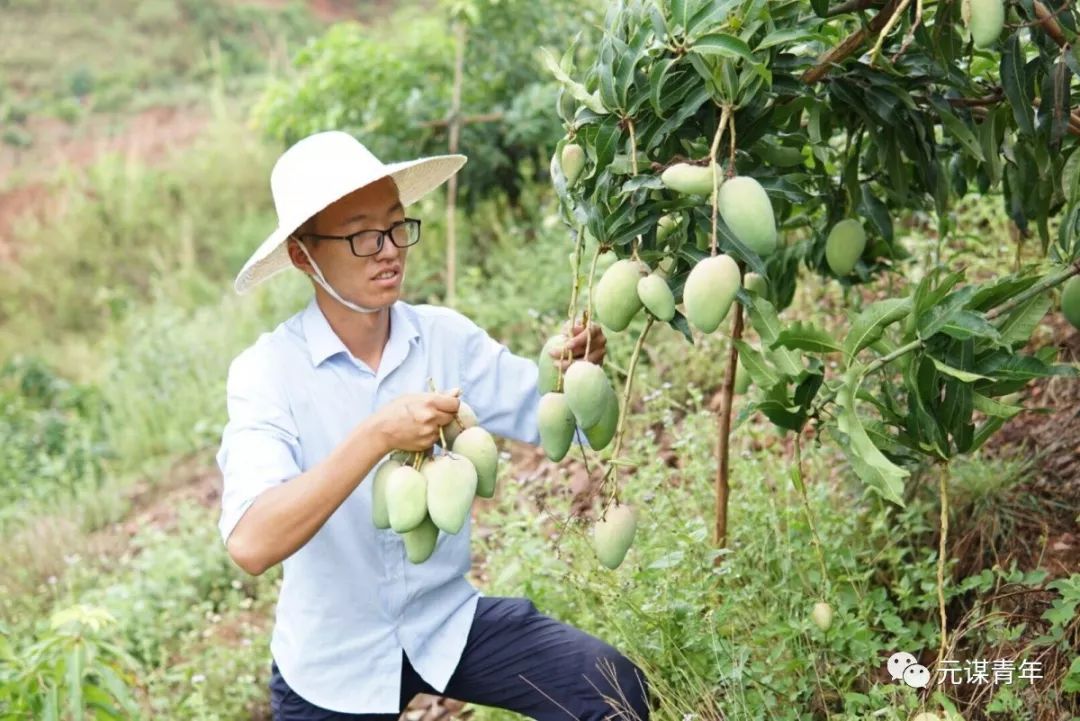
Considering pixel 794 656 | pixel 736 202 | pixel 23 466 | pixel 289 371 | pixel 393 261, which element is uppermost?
pixel 736 202

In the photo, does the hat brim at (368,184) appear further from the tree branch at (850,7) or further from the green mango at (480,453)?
Result: the tree branch at (850,7)

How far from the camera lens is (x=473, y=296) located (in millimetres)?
4258

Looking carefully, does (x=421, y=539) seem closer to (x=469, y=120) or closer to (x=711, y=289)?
(x=711, y=289)

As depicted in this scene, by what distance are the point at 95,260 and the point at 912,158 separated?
616 centimetres

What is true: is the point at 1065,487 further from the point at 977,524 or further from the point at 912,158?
the point at 912,158

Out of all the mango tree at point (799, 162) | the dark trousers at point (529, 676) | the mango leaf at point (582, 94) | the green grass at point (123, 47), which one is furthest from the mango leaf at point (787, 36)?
the green grass at point (123, 47)

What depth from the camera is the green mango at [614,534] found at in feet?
5.37

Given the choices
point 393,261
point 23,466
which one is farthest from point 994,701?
point 23,466

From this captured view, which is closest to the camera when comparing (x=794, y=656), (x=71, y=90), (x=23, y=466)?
(x=794, y=656)

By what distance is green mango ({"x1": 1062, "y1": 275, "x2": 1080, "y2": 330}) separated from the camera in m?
1.76

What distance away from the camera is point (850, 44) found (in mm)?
1595

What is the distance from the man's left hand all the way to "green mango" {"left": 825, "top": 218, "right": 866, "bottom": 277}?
43cm

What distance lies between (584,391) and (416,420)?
0.74 feet

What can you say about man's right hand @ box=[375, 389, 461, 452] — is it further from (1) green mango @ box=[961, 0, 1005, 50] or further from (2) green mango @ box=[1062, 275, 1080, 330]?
(2) green mango @ box=[1062, 275, 1080, 330]
